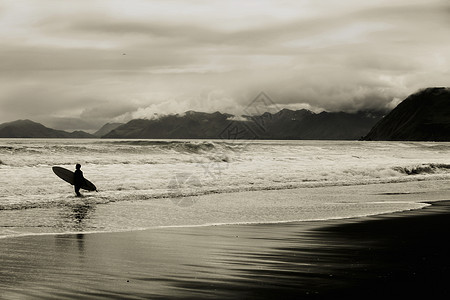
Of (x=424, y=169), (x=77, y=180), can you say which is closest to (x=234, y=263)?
(x=77, y=180)

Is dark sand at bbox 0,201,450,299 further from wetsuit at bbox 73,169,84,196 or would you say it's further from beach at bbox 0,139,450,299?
wetsuit at bbox 73,169,84,196

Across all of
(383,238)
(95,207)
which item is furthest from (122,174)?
(383,238)

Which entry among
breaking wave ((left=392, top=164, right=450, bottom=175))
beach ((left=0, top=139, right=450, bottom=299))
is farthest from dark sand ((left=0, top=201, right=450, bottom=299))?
breaking wave ((left=392, top=164, right=450, bottom=175))

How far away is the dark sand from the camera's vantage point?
8.54 meters

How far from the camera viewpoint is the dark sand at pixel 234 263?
336 inches

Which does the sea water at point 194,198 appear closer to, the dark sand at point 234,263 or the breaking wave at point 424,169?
the breaking wave at point 424,169

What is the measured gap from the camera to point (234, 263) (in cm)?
1070

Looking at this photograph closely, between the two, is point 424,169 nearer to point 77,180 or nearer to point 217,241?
point 77,180

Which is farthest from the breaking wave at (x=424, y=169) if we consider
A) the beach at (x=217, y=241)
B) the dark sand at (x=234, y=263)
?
the dark sand at (x=234, y=263)

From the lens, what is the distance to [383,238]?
14062mm

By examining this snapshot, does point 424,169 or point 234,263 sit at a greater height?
point 234,263

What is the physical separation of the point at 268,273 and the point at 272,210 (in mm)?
11125

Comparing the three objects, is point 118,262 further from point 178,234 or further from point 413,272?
point 413,272

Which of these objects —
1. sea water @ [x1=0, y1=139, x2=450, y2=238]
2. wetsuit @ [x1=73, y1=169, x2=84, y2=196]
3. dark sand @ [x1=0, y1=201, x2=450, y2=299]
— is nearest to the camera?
dark sand @ [x1=0, y1=201, x2=450, y2=299]
